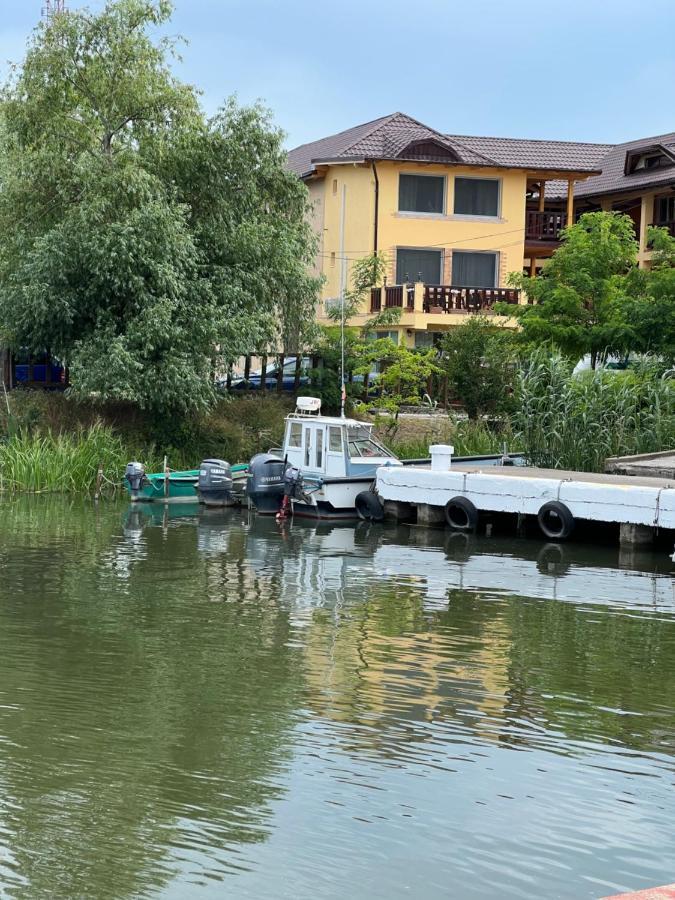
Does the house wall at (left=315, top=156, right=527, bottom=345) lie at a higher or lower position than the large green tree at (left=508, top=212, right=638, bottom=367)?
higher

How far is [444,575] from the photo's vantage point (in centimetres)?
2200

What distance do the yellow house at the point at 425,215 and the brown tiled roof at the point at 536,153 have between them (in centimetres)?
21

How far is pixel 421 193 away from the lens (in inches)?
2052

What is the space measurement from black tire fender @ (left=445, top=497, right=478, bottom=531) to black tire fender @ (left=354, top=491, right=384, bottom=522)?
1.82 m

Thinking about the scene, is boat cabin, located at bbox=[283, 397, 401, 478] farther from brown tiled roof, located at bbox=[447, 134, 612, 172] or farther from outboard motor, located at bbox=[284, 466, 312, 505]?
brown tiled roof, located at bbox=[447, 134, 612, 172]

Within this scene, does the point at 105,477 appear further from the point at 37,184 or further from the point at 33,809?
the point at 33,809

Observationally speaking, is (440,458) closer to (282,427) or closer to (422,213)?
(282,427)

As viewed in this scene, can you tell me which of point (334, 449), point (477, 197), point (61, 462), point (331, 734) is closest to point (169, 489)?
point (61, 462)

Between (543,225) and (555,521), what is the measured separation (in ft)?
104

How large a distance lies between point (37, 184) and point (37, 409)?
5807 mm

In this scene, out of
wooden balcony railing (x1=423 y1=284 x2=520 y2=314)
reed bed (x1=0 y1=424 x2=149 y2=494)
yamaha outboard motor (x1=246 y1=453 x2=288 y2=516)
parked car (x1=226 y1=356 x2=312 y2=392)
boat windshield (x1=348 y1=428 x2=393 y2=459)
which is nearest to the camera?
yamaha outboard motor (x1=246 y1=453 x2=288 y2=516)

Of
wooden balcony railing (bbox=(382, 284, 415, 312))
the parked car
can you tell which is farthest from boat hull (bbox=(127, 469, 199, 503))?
wooden balcony railing (bbox=(382, 284, 415, 312))

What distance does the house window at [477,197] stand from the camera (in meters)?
52.6

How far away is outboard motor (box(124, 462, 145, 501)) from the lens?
104ft
